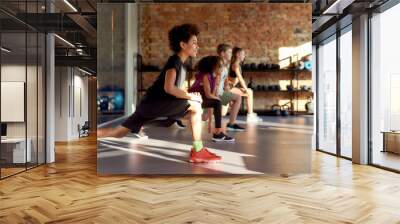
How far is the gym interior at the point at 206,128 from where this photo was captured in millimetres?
4074

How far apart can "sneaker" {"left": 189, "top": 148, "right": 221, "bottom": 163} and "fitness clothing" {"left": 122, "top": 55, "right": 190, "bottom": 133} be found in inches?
22.7

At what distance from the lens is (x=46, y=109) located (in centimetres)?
738

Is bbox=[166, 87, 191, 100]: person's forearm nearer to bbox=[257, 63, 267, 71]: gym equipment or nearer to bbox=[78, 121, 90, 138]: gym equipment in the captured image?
bbox=[257, 63, 267, 71]: gym equipment

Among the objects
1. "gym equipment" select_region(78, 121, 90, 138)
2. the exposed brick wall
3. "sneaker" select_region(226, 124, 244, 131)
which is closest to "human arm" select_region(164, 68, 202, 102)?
the exposed brick wall

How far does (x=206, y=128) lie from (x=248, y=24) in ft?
5.17

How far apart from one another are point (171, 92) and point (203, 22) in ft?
3.61

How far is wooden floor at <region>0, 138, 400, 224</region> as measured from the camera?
142 inches

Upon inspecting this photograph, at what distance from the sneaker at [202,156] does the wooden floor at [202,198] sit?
0.86 ft

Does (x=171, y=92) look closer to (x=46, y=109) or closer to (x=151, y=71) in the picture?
(x=151, y=71)

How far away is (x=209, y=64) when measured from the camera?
5.60 meters

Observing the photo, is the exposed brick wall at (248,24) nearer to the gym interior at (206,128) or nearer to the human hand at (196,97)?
the gym interior at (206,128)

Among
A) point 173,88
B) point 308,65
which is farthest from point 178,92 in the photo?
point 308,65

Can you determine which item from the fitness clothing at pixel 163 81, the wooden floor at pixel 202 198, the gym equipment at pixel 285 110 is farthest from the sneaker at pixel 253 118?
the fitness clothing at pixel 163 81

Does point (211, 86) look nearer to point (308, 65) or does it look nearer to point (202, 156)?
point (202, 156)
